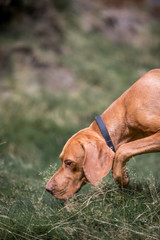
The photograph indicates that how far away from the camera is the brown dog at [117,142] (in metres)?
3.30

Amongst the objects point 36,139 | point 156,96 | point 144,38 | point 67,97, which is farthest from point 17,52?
point 156,96

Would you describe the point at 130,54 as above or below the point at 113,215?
below

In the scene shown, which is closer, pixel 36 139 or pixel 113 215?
pixel 113 215

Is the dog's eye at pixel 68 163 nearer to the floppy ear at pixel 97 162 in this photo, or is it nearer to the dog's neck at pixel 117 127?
the floppy ear at pixel 97 162

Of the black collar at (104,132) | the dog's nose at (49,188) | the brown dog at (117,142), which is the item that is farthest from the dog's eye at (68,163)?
the black collar at (104,132)

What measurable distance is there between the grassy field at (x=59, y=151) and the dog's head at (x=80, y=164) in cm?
13

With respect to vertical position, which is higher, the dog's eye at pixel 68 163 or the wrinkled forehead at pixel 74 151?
the wrinkled forehead at pixel 74 151

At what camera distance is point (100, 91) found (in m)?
10.9

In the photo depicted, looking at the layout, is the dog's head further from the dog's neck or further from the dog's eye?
the dog's neck

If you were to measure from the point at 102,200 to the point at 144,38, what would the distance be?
11.8 metres

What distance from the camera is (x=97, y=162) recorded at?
10.7 ft

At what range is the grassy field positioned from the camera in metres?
2.85

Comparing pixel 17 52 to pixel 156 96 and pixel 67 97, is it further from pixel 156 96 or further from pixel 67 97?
pixel 156 96

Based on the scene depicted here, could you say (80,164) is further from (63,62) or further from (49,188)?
(63,62)
